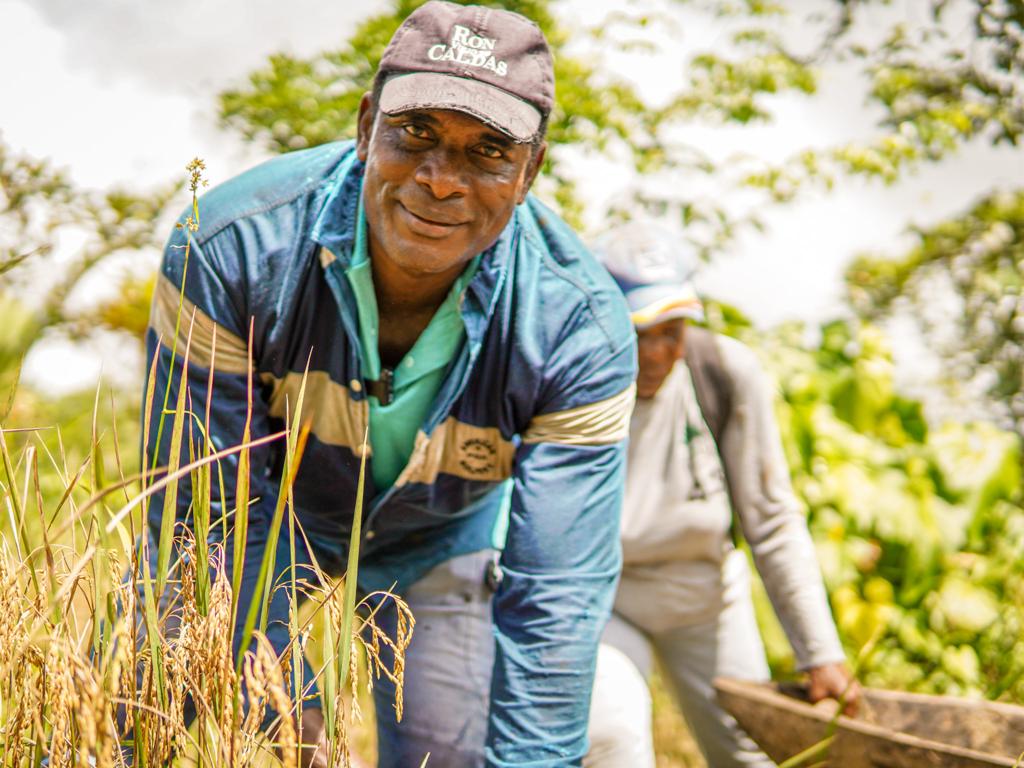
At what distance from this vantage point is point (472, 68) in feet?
6.50

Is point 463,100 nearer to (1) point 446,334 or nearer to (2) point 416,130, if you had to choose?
(2) point 416,130

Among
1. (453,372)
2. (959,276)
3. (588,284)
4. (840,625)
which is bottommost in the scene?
(840,625)

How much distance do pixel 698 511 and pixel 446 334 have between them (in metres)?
1.33

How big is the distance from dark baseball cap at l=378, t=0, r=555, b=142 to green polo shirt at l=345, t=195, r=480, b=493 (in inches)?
11.3

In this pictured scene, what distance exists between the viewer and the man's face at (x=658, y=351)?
10.3 feet

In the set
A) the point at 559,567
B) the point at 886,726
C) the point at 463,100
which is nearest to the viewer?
the point at 463,100

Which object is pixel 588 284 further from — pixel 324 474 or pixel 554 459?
pixel 324 474

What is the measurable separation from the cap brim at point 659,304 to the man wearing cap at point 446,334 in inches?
30.5

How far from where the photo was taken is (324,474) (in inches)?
93.9

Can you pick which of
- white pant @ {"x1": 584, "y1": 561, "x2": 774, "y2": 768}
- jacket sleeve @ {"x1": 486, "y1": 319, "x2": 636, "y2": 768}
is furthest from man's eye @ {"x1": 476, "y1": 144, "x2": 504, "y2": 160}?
white pant @ {"x1": 584, "y1": 561, "x2": 774, "y2": 768}

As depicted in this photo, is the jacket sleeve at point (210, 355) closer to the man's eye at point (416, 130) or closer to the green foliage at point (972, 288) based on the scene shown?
the man's eye at point (416, 130)

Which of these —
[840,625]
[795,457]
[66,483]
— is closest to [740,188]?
[795,457]

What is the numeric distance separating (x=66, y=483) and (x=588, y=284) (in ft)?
3.51

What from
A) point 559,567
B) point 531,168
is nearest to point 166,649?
point 559,567
